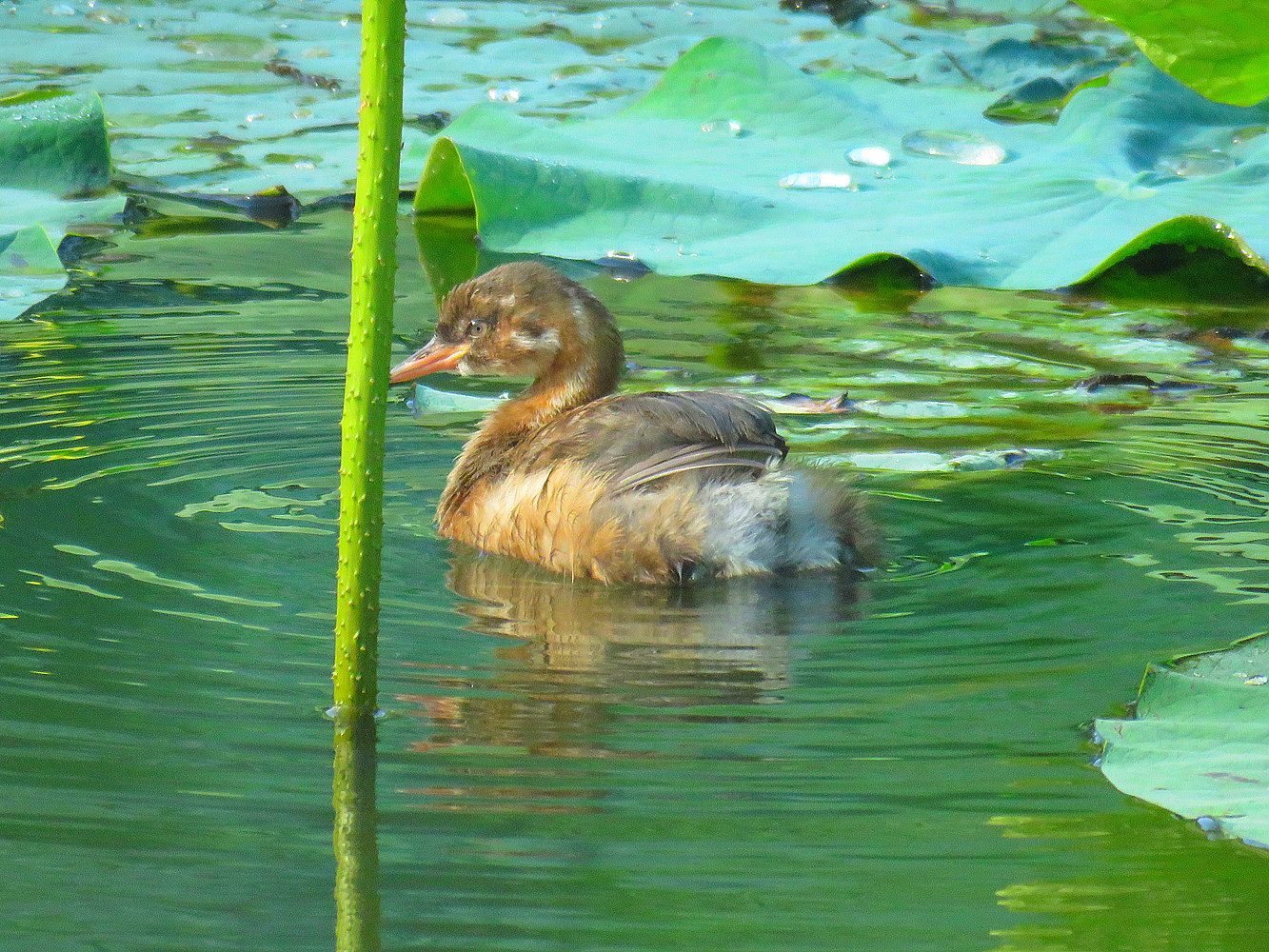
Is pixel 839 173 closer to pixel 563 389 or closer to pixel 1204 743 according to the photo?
pixel 563 389

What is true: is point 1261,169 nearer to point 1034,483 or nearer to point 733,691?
point 1034,483

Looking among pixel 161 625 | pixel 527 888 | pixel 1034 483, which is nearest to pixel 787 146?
pixel 1034 483

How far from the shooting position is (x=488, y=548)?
14.1 ft

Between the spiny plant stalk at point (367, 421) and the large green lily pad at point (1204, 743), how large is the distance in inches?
42.3

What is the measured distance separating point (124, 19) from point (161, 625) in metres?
7.67

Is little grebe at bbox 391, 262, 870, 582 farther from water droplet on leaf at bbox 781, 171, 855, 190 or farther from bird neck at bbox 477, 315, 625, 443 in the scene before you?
water droplet on leaf at bbox 781, 171, 855, 190

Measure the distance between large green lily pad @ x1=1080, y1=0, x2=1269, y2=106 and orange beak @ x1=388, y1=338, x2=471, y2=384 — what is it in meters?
2.88

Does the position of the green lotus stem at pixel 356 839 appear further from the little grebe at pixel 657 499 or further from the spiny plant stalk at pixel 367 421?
the little grebe at pixel 657 499

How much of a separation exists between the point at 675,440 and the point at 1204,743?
1.79m

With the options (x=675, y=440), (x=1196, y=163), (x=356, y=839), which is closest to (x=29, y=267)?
(x=675, y=440)

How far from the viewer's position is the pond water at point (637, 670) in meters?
2.24

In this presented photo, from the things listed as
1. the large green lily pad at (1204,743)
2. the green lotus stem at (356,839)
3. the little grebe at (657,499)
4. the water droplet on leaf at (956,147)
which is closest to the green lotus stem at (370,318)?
the green lotus stem at (356,839)

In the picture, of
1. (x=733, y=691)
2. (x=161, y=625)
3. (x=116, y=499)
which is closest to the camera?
(x=733, y=691)

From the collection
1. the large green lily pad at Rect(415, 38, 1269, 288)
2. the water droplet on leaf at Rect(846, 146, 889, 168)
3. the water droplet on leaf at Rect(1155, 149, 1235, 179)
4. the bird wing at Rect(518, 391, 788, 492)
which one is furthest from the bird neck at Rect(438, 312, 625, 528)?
the water droplet on leaf at Rect(1155, 149, 1235, 179)
